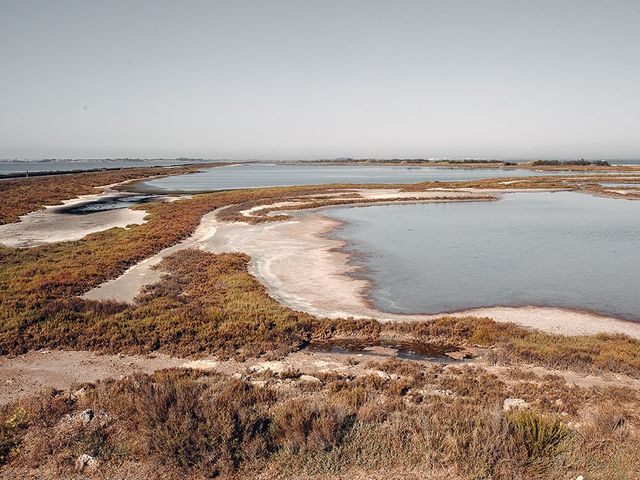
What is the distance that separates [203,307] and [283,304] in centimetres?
352

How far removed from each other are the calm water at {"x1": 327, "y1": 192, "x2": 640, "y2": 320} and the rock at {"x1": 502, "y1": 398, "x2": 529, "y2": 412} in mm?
8767

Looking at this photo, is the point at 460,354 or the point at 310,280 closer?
the point at 460,354

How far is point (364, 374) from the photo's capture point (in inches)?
517

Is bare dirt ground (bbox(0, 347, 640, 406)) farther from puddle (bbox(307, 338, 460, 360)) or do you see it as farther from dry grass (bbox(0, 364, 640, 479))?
dry grass (bbox(0, 364, 640, 479))

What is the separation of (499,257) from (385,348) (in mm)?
18128

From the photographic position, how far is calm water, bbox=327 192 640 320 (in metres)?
21.8

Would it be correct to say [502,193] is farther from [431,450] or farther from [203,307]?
[431,450]

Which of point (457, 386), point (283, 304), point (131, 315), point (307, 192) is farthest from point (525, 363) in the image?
point (307, 192)

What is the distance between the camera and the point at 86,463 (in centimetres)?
816

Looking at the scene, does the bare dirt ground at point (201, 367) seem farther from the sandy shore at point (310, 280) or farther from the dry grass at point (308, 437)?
the sandy shore at point (310, 280)

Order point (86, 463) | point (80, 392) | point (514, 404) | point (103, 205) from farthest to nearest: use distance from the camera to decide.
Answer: point (103, 205), point (80, 392), point (514, 404), point (86, 463)

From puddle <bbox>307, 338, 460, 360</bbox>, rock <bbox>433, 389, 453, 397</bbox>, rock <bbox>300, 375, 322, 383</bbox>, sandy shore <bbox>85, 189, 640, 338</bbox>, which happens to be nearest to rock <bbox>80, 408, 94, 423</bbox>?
rock <bbox>300, 375, 322, 383</bbox>

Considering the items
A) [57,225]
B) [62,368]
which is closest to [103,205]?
[57,225]

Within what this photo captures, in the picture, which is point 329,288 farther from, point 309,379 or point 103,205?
point 103,205
